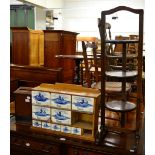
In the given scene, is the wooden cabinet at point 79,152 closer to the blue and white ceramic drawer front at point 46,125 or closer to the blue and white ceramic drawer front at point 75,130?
the blue and white ceramic drawer front at point 75,130

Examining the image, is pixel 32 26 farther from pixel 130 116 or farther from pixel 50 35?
pixel 130 116

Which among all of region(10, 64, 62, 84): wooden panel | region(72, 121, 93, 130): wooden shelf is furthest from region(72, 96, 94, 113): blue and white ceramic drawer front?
region(10, 64, 62, 84): wooden panel

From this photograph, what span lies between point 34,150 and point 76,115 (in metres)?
0.52

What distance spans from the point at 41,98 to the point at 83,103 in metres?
0.42

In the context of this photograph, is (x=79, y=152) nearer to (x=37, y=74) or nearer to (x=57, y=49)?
(x=37, y=74)

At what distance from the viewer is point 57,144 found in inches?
85.6

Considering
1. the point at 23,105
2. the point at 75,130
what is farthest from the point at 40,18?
the point at 75,130

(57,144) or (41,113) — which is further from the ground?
(41,113)

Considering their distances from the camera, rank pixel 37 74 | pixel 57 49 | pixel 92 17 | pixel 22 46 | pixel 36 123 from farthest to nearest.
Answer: pixel 92 17
pixel 22 46
pixel 57 49
pixel 37 74
pixel 36 123

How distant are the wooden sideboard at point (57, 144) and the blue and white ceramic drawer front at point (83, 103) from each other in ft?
0.96

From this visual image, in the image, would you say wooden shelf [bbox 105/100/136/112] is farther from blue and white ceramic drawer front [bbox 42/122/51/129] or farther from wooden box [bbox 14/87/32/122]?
wooden box [bbox 14/87/32/122]

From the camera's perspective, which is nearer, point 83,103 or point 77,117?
point 83,103
